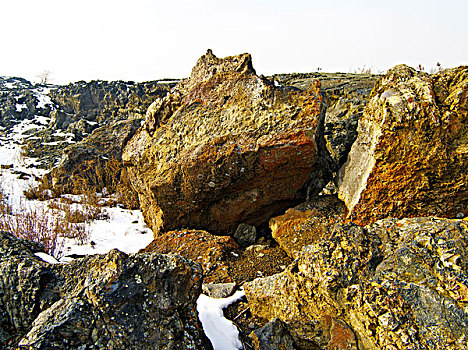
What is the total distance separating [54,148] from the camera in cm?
1309

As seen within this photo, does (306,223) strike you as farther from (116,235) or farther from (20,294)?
(116,235)

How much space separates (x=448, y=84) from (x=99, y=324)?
158 inches

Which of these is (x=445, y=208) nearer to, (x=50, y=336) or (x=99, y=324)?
(x=99, y=324)

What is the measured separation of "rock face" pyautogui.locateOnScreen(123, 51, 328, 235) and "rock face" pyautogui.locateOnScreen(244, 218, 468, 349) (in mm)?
1884

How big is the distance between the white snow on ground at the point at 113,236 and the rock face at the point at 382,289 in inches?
19.8

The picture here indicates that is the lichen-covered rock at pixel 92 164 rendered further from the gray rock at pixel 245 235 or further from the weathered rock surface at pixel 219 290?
the weathered rock surface at pixel 219 290

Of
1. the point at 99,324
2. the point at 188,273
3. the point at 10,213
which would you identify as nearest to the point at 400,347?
the point at 188,273

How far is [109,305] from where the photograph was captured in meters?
1.67

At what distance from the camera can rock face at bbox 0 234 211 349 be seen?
1.59 metres

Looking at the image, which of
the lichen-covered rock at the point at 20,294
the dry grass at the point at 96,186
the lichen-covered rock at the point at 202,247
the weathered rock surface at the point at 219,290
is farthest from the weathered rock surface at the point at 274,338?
the dry grass at the point at 96,186

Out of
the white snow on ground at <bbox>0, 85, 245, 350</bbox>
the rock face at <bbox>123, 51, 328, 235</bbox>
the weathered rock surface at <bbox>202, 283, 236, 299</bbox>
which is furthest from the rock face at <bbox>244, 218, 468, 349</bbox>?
the rock face at <bbox>123, 51, 328, 235</bbox>

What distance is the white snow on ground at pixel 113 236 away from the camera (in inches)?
92.6

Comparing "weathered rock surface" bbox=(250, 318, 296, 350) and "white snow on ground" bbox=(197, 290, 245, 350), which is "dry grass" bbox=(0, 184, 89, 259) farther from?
"weathered rock surface" bbox=(250, 318, 296, 350)

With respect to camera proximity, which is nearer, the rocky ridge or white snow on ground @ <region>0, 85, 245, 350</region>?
the rocky ridge
